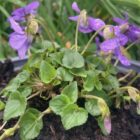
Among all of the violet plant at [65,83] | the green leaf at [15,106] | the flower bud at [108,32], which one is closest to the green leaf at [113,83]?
the violet plant at [65,83]

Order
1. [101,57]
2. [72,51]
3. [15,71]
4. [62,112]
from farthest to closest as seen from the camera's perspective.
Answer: [15,71], [101,57], [72,51], [62,112]

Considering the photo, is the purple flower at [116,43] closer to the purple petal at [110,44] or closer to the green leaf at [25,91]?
the purple petal at [110,44]

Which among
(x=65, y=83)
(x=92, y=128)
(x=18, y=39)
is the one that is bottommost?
(x=92, y=128)

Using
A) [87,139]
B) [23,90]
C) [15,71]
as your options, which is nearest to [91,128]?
[87,139]

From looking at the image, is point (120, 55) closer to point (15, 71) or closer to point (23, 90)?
point (23, 90)

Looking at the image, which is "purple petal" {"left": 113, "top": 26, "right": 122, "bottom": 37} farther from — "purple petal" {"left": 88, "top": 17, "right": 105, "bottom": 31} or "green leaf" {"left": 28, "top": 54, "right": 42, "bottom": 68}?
"green leaf" {"left": 28, "top": 54, "right": 42, "bottom": 68}

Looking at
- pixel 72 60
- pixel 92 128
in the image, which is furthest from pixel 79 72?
pixel 92 128

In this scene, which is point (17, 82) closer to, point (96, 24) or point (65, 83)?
point (65, 83)
